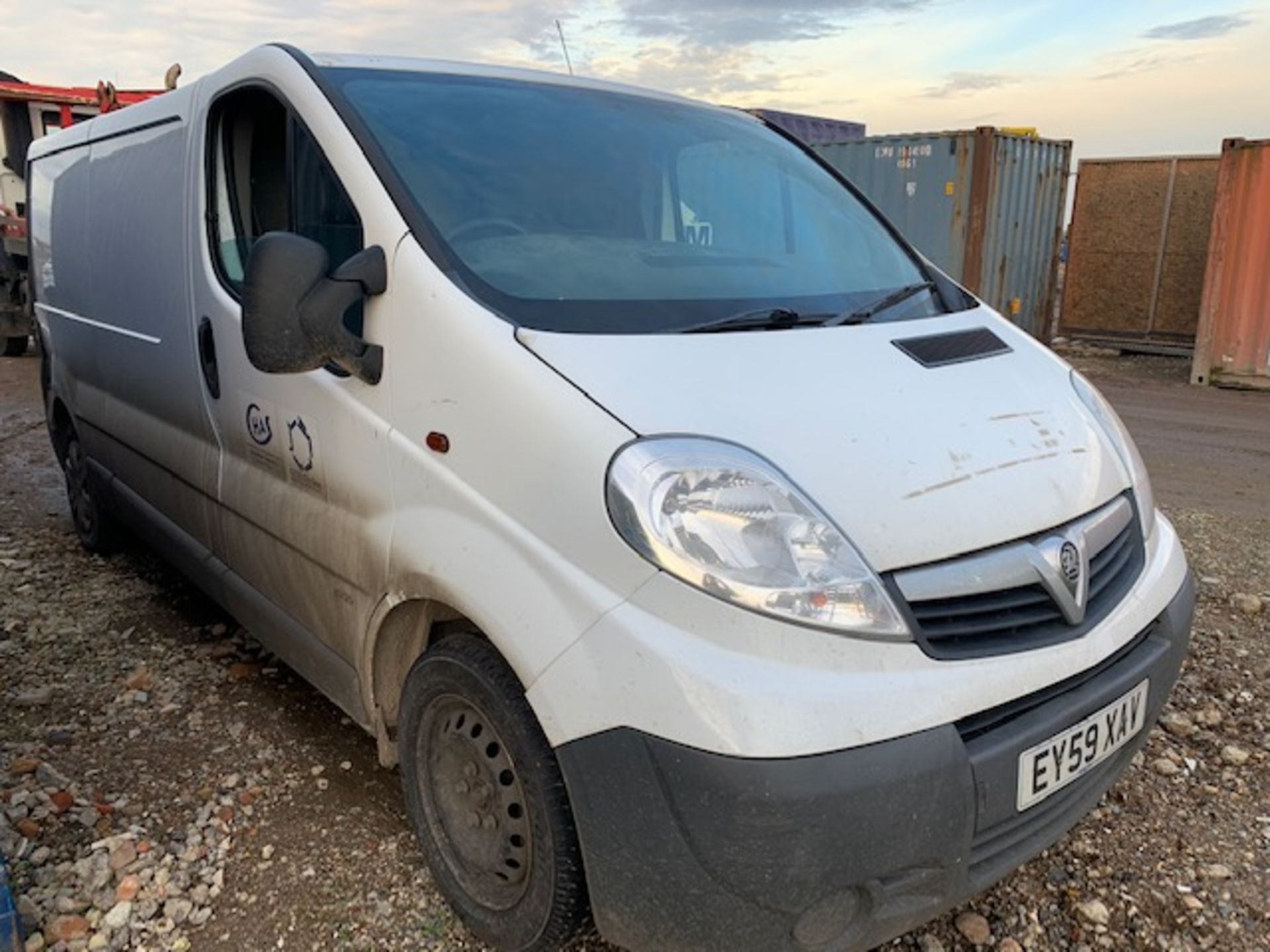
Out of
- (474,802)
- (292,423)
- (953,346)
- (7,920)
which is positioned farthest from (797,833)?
(292,423)

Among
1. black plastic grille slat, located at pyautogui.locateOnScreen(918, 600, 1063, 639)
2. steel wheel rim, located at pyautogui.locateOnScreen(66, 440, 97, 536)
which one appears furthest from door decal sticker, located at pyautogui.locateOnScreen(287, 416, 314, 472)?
steel wheel rim, located at pyautogui.locateOnScreen(66, 440, 97, 536)

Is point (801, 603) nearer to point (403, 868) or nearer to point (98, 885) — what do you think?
point (403, 868)

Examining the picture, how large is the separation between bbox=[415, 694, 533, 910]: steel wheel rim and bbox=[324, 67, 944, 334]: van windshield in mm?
833

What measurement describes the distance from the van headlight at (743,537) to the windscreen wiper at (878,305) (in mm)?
693

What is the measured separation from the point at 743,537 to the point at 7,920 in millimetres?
1548

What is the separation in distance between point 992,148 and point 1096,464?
395 inches

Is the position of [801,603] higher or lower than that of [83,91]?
lower

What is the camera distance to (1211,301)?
10.0 metres

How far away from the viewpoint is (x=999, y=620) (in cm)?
174

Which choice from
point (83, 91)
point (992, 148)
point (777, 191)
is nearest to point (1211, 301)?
point (992, 148)

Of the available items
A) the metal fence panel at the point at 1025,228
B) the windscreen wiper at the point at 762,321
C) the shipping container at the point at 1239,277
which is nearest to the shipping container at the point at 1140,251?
the metal fence panel at the point at 1025,228

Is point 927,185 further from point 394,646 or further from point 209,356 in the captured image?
point 394,646

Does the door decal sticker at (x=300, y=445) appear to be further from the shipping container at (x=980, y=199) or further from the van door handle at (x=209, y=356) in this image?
the shipping container at (x=980, y=199)

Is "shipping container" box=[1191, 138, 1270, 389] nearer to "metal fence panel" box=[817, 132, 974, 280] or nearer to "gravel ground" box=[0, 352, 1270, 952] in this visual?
"metal fence panel" box=[817, 132, 974, 280]
